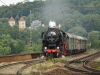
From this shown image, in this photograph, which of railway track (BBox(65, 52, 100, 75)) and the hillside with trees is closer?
railway track (BBox(65, 52, 100, 75))

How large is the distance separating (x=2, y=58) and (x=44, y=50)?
15.0 feet

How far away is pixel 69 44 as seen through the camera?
34.6 metres

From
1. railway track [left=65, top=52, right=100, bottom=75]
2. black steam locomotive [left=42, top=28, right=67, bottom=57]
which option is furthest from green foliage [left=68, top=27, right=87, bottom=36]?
railway track [left=65, top=52, right=100, bottom=75]

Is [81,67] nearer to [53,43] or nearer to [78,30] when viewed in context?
[53,43]

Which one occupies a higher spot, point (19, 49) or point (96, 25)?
point (96, 25)

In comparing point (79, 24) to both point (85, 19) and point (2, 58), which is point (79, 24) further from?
point (2, 58)

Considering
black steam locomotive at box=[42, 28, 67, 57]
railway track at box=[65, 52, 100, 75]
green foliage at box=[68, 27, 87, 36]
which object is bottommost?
railway track at box=[65, 52, 100, 75]

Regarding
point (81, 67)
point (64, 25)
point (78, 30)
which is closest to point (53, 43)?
point (81, 67)

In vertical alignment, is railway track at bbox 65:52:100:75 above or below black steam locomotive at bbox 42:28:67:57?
below

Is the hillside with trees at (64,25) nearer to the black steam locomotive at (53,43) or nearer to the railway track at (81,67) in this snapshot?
the black steam locomotive at (53,43)

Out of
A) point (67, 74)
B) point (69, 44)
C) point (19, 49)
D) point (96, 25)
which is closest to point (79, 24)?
point (96, 25)

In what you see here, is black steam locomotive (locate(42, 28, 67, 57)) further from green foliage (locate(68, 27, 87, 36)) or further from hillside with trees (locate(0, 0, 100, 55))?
green foliage (locate(68, 27, 87, 36))

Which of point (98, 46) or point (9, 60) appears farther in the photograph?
point (98, 46)

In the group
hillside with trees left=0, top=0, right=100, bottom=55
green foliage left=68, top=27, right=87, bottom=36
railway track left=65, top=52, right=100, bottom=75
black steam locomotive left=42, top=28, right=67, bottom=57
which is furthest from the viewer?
green foliage left=68, top=27, right=87, bottom=36
